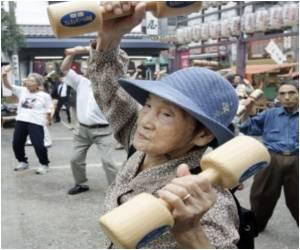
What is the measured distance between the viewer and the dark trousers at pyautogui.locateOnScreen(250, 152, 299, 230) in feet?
13.2

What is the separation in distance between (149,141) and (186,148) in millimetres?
121

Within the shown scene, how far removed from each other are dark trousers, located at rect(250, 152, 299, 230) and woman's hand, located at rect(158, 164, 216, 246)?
313cm

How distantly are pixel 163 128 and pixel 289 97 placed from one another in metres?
2.99

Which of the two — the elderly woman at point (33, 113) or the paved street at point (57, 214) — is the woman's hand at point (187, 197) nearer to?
the paved street at point (57, 214)

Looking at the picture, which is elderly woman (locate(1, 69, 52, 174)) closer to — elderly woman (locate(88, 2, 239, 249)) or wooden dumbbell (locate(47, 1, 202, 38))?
elderly woman (locate(88, 2, 239, 249))

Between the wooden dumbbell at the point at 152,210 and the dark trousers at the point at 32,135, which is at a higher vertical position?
the wooden dumbbell at the point at 152,210

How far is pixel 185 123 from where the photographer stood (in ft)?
4.13

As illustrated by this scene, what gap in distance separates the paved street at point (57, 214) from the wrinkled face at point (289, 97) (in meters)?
1.11

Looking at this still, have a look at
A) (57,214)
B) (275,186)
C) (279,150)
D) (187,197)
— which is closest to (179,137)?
(187,197)

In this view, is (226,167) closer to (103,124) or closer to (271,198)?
(271,198)

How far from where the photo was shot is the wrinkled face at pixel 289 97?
158 inches

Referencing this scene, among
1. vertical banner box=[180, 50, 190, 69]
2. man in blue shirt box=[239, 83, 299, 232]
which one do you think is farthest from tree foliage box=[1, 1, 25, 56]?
man in blue shirt box=[239, 83, 299, 232]

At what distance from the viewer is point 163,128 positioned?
49.0 inches

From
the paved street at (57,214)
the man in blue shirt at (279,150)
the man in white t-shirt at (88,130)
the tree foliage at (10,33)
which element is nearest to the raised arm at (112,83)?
the paved street at (57,214)
